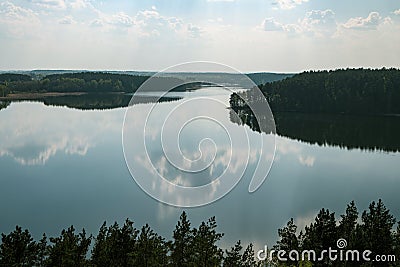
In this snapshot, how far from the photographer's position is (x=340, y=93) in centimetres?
4284

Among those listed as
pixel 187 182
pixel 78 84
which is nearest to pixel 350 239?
pixel 187 182

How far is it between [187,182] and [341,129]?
19.7 metres

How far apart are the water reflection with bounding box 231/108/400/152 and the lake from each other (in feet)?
0.38

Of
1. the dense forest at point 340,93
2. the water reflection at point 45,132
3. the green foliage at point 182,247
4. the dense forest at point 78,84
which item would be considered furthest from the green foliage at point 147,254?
the dense forest at point 78,84

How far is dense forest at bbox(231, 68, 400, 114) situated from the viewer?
41469 mm

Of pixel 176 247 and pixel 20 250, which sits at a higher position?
pixel 176 247

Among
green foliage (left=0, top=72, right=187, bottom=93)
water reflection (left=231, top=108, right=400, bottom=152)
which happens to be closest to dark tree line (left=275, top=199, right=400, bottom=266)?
water reflection (left=231, top=108, right=400, bottom=152)

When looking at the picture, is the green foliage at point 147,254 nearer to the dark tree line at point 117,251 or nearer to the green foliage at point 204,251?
the dark tree line at point 117,251

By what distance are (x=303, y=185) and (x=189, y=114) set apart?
16.3 feet

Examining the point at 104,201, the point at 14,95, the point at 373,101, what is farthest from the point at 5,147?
the point at 14,95

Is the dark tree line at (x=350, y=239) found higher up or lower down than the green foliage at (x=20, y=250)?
higher up

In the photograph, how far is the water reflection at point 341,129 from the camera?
86.7 feet

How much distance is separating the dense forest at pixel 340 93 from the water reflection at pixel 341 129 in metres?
2.85

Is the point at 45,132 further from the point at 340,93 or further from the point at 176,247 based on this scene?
the point at 340,93
